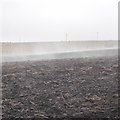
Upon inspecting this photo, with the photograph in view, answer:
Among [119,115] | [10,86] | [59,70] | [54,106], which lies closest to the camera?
[119,115]

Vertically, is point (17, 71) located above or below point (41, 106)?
above

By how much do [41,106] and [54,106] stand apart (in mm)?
516

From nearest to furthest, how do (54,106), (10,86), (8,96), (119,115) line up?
(119,115) < (54,106) < (8,96) < (10,86)

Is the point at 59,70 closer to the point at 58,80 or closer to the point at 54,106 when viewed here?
the point at 58,80

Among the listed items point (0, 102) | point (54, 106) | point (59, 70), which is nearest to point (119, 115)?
point (54, 106)

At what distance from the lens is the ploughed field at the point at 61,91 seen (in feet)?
38.2

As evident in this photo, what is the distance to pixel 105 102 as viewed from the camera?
12219 mm

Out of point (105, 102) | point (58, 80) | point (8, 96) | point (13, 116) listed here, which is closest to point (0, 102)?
point (8, 96)

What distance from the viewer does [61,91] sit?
44.6ft

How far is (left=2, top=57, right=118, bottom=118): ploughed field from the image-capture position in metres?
11.6

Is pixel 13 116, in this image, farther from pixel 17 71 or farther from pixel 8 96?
pixel 17 71

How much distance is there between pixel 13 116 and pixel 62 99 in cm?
225

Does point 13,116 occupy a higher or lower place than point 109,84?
lower

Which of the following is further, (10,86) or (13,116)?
(10,86)
